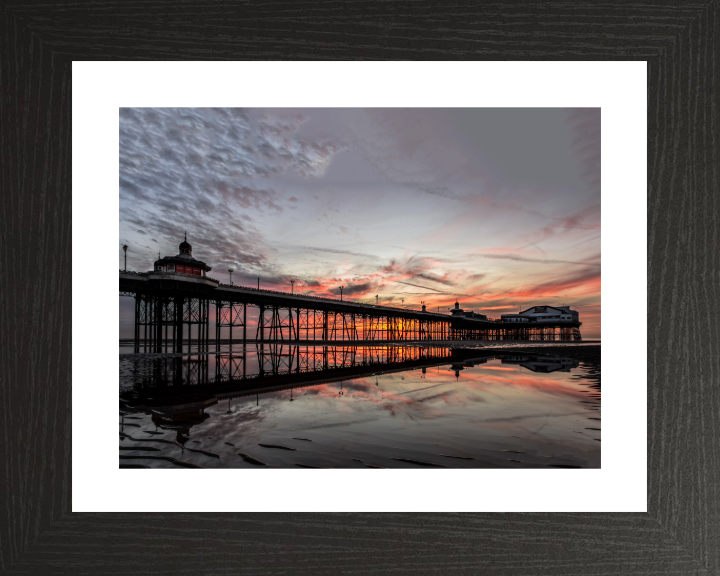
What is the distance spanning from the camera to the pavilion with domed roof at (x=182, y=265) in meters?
5.77

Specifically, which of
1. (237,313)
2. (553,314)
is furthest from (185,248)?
(553,314)

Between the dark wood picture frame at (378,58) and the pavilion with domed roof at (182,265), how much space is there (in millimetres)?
3648

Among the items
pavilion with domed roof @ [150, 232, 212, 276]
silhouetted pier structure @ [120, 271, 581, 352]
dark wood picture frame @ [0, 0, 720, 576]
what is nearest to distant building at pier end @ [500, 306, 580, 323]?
silhouetted pier structure @ [120, 271, 581, 352]

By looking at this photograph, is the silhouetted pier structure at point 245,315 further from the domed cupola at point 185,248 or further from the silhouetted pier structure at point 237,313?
the domed cupola at point 185,248

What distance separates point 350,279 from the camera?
4949 mm

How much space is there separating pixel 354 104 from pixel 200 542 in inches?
91.1

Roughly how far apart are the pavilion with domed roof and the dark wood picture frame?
3.65 m

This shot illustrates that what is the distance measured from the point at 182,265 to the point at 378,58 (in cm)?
621

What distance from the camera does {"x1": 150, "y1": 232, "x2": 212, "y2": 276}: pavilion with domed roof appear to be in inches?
227

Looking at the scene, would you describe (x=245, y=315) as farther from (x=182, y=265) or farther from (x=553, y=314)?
(x=553, y=314)

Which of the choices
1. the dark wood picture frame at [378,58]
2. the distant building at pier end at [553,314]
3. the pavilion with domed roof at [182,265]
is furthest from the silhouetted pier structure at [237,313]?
the dark wood picture frame at [378,58]

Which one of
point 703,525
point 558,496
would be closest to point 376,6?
point 558,496

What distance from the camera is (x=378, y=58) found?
1803mm

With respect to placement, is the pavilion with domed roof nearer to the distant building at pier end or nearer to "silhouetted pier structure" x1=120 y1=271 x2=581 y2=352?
"silhouetted pier structure" x1=120 y1=271 x2=581 y2=352
